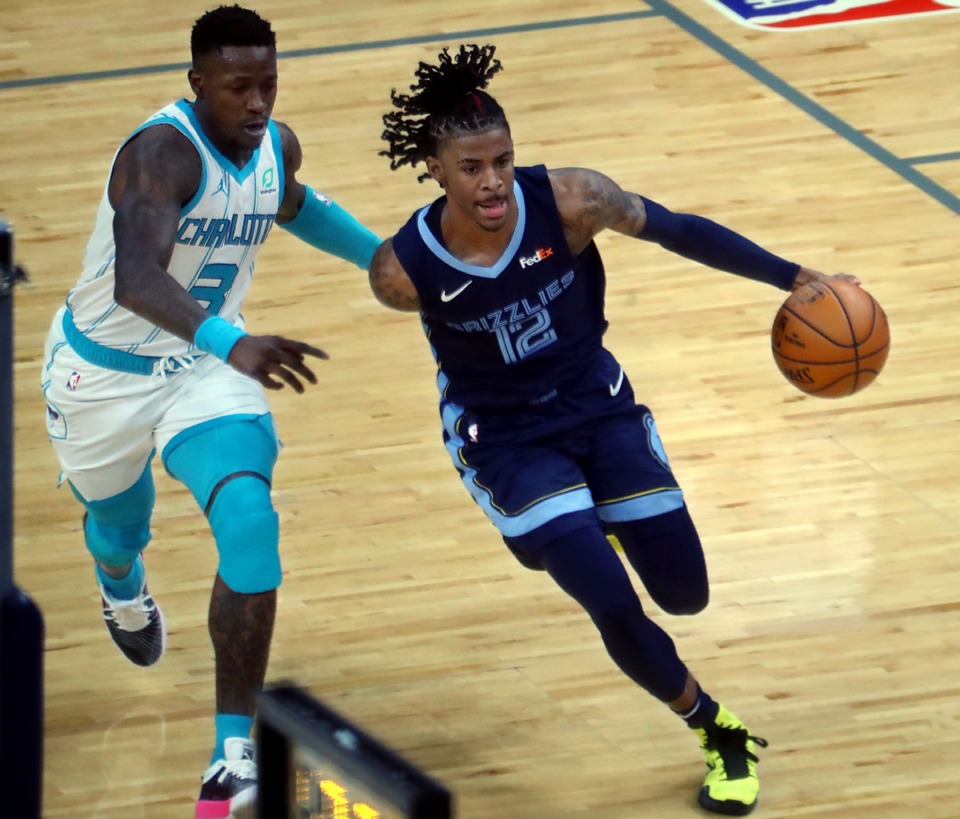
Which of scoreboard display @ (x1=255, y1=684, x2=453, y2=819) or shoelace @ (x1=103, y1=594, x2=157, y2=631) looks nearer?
scoreboard display @ (x1=255, y1=684, x2=453, y2=819)

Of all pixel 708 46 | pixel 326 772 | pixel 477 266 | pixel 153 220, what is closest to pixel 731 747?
pixel 477 266

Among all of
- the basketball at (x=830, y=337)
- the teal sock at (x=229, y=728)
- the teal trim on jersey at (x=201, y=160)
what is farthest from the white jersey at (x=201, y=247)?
the basketball at (x=830, y=337)

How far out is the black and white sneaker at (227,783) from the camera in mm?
3955

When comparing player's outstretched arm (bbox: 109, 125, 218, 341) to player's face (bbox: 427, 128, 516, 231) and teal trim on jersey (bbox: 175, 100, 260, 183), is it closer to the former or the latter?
teal trim on jersey (bbox: 175, 100, 260, 183)

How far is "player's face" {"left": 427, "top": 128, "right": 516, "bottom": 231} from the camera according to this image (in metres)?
3.93

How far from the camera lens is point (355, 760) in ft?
5.38

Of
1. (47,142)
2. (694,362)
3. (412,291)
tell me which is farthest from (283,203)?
(47,142)

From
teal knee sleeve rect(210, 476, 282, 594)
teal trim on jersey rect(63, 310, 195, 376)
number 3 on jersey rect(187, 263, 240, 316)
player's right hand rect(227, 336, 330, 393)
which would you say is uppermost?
player's right hand rect(227, 336, 330, 393)

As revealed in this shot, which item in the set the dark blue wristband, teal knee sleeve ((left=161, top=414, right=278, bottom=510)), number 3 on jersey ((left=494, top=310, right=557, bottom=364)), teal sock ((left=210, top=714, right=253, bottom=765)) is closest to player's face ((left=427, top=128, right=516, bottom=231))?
number 3 on jersey ((left=494, top=310, right=557, bottom=364))

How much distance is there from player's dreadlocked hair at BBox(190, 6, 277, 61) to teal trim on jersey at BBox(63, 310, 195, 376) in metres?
0.70

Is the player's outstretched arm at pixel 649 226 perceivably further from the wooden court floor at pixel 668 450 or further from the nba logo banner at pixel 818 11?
the nba logo banner at pixel 818 11

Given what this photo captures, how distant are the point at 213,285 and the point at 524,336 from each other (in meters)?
0.74

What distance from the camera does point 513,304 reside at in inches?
158

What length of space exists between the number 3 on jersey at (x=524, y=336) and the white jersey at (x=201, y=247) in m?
0.66
